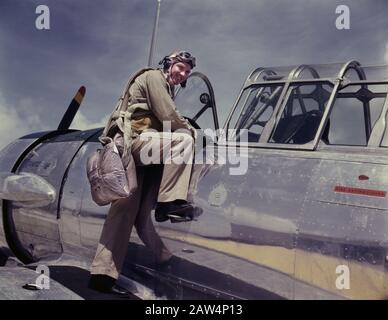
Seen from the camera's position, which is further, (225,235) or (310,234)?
(225,235)

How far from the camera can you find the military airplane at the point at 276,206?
9.19ft

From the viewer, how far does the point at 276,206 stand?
314 centimetres

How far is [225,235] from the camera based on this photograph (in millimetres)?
3344

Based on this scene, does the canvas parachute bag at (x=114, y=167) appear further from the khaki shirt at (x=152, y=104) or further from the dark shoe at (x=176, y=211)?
the dark shoe at (x=176, y=211)

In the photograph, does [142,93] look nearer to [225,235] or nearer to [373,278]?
[225,235]

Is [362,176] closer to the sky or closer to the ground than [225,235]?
closer to the sky

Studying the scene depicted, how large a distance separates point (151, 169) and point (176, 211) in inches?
24.2

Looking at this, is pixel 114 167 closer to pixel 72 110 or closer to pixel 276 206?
pixel 276 206

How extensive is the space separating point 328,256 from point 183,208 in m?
1.31

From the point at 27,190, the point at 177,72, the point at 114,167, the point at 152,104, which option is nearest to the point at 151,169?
the point at 114,167

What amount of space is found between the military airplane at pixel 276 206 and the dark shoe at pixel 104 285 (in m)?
0.21

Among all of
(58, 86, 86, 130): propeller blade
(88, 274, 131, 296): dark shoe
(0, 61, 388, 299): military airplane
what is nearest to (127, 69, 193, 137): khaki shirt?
(0, 61, 388, 299): military airplane

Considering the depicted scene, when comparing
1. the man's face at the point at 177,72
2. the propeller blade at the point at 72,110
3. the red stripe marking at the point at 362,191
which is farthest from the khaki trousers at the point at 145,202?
the propeller blade at the point at 72,110
